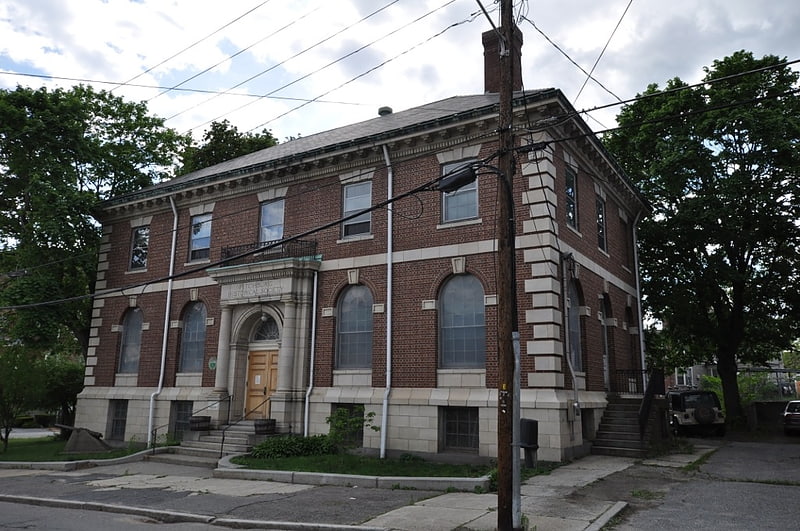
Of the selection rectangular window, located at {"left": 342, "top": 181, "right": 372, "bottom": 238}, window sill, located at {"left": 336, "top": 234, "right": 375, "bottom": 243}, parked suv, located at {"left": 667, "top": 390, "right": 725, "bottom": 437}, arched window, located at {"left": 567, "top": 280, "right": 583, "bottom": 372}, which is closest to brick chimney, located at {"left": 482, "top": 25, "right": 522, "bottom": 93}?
rectangular window, located at {"left": 342, "top": 181, "right": 372, "bottom": 238}

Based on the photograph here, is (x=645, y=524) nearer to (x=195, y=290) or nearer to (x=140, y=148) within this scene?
(x=195, y=290)

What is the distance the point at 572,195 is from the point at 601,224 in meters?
3.07

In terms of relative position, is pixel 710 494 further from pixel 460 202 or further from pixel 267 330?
pixel 267 330

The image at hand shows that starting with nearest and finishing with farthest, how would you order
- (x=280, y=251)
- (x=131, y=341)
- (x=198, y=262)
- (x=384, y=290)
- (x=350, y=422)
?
1. (x=350, y=422)
2. (x=384, y=290)
3. (x=280, y=251)
4. (x=198, y=262)
5. (x=131, y=341)

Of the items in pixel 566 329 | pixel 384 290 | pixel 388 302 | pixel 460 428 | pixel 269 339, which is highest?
pixel 384 290

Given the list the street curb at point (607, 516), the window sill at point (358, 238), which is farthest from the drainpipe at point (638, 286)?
the street curb at point (607, 516)

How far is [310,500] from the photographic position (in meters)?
11.3

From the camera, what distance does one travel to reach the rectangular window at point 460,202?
667 inches

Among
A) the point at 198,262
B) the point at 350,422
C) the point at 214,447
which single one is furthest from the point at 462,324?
the point at 198,262

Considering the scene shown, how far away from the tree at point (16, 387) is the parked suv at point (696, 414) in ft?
76.4

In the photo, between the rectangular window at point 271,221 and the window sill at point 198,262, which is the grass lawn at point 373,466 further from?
the window sill at point 198,262

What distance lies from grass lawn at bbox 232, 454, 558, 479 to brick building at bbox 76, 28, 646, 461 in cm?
83

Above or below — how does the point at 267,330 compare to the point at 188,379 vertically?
above

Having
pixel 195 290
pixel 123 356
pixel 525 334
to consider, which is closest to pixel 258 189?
pixel 195 290
